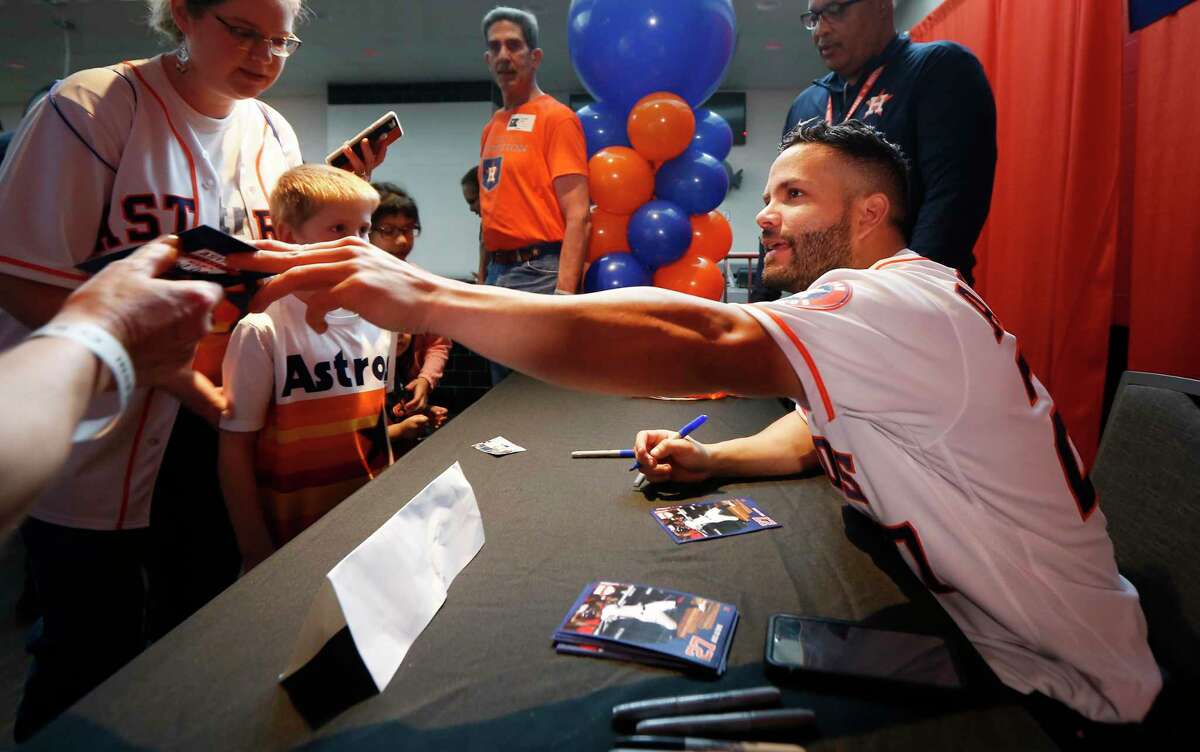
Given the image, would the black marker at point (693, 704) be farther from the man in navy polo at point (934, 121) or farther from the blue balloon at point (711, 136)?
the blue balloon at point (711, 136)

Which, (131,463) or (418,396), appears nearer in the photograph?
(131,463)

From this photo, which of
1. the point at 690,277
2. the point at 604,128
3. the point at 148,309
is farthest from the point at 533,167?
the point at 148,309

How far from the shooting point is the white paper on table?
0.60 m

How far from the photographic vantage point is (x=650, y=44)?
2.63 metres

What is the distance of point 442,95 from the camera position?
309 inches

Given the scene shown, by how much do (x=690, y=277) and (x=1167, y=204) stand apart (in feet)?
5.24

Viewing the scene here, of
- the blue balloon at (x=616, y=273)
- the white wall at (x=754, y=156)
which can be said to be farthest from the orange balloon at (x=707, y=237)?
the white wall at (x=754, y=156)

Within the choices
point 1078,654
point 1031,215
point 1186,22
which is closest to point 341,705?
point 1078,654

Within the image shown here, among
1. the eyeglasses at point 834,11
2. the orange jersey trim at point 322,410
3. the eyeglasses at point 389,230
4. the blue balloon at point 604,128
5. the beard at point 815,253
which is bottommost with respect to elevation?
the orange jersey trim at point 322,410

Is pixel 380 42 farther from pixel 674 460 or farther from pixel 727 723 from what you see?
pixel 727 723

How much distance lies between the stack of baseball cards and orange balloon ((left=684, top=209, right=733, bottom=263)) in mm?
2310

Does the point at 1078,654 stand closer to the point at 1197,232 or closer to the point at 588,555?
the point at 588,555

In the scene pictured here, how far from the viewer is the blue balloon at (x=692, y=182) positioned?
9.26 ft

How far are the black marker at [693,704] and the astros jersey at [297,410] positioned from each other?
1.04 m
